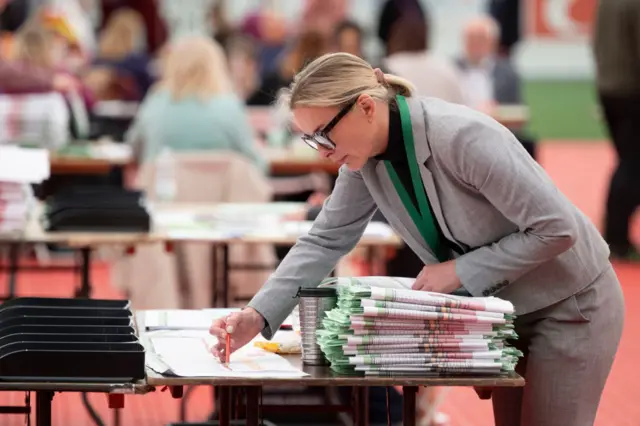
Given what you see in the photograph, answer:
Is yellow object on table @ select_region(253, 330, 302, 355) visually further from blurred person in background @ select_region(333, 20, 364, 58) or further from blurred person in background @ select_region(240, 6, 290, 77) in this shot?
blurred person in background @ select_region(240, 6, 290, 77)

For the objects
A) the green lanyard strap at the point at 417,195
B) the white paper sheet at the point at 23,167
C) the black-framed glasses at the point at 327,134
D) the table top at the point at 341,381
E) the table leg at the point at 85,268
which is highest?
the black-framed glasses at the point at 327,134

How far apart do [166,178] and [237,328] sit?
139 inches

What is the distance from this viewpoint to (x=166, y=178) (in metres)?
6.48

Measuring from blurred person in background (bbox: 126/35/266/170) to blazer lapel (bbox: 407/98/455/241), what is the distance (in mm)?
3903

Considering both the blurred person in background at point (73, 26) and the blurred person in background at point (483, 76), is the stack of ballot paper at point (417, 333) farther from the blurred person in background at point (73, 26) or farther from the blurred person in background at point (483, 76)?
the blurred person in background at point (483, 76)

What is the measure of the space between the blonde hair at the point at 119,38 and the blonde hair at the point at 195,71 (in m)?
4.92

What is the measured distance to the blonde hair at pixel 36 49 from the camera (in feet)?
27.4

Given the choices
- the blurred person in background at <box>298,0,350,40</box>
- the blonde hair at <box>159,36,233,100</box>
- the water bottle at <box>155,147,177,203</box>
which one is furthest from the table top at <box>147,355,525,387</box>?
the blurred person in background at <box>298,0,350,40</box>

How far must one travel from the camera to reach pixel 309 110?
2.84 m

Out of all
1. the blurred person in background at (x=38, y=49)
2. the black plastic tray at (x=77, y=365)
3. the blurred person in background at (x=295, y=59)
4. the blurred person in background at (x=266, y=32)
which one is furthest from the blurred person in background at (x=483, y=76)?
the black plastic tray at (x=77, y=365)

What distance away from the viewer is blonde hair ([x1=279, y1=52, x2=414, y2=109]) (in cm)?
283

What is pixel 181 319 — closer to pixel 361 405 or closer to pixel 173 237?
pixel 361 405

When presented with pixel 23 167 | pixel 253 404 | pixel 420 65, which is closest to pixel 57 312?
pixel 253 404

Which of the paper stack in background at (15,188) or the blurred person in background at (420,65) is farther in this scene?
the blurred person in background at (420,65)
